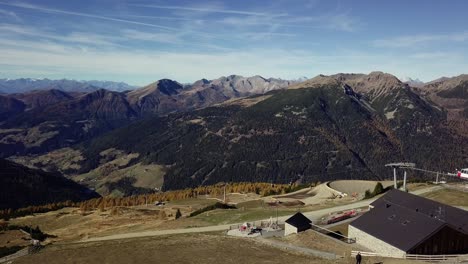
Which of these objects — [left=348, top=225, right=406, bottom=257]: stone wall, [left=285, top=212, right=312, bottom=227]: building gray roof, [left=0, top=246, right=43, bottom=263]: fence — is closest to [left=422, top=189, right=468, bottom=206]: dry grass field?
[left=348, top=225, right=406, bottom=257]: stone wall

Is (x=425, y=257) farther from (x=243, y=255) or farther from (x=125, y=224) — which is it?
(x=125, y=224)

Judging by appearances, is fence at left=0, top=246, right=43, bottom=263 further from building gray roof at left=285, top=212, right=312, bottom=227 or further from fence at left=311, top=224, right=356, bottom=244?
fence at left=311, top=224, right=356, bottom=244

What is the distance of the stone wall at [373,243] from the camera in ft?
220

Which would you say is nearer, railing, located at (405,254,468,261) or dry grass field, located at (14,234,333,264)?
railing, located at (405,254,468,261)

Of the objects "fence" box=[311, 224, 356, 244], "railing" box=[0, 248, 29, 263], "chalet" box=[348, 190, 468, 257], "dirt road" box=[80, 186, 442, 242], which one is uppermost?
"chalet" box=[348, 190, 468, 257]

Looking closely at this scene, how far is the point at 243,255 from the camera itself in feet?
235

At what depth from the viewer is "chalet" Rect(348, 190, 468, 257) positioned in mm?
67312

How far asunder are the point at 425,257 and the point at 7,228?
125913 mm

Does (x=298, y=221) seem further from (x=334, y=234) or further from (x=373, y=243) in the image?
(x=373, y=243)

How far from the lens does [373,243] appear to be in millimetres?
72312

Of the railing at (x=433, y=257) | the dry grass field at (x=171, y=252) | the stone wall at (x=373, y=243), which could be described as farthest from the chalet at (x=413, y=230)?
the dry grass field at (x=171, y=252)

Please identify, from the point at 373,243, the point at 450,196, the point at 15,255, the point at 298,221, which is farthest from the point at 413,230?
the point at 15,255

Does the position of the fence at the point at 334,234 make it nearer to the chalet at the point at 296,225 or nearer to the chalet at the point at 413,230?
the chalet at the point at 413,230

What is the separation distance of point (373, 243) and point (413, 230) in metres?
6.81
